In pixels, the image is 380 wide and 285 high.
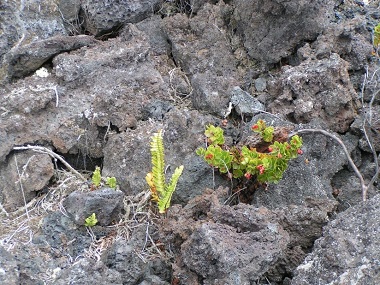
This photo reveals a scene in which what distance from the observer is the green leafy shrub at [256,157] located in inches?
134

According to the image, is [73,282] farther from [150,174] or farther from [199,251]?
[150,174]

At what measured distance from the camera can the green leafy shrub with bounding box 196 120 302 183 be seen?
341 cm

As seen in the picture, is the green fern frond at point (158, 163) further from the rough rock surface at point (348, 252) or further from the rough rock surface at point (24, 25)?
the rough rock surface at point (24, 25)

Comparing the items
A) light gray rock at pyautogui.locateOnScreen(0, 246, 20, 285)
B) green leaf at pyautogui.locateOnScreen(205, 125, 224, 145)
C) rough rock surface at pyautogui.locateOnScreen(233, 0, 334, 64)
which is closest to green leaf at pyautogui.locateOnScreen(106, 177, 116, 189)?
green leaf at pyautogui.locateOnScreen(205, 125, 224, 145)

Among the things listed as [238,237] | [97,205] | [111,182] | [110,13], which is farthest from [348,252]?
[110,13]

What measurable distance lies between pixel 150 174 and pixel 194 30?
5.20 feet

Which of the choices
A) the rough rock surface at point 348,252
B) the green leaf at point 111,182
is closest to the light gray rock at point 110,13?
the green leaf at point 111,182

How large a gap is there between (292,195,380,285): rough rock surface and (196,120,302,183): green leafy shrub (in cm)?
59

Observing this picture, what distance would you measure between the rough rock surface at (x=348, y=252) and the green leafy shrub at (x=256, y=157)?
587 mm

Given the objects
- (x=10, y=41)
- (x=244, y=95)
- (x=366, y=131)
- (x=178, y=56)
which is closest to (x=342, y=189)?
(x=366, y=131)

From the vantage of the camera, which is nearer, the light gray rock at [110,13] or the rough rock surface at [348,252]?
the rough rock surface at [348,252]

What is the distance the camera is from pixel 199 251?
2896 millimetres

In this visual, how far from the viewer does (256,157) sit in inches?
136

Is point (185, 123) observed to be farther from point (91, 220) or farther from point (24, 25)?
point (24, 25)
